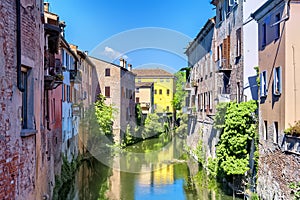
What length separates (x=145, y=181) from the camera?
2214 centimetres

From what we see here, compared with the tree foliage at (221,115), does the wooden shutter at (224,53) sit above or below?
above

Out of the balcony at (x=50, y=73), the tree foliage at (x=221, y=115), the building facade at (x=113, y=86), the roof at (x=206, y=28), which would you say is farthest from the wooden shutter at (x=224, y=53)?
the building facade at (x=113, y=86)

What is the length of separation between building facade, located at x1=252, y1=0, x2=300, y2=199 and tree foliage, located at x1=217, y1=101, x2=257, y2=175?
1.18 meters

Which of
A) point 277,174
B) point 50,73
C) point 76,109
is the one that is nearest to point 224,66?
point 277,174

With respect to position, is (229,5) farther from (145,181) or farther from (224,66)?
(145,181)

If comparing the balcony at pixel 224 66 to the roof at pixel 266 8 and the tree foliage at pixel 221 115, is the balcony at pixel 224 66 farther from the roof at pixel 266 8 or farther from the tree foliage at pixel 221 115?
the roof at pixel 266 8

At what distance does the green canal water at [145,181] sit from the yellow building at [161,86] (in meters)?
36.7

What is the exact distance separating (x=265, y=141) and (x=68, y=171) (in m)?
10.9

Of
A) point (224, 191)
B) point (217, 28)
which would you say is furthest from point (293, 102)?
point (217, 28)

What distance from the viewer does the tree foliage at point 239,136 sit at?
54.2 feet

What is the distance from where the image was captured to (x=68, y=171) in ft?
68.2

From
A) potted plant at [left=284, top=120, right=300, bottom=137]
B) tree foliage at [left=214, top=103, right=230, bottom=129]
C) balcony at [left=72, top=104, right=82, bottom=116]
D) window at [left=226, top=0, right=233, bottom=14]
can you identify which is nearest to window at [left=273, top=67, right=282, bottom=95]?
potted plant at [left=284, top=120, right=300, bottom=137]

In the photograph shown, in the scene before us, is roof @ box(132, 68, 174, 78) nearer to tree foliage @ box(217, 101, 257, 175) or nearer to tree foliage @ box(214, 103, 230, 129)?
tree foliage @ box(214, 103, 230, 129)

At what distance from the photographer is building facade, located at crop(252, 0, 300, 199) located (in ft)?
39.9
